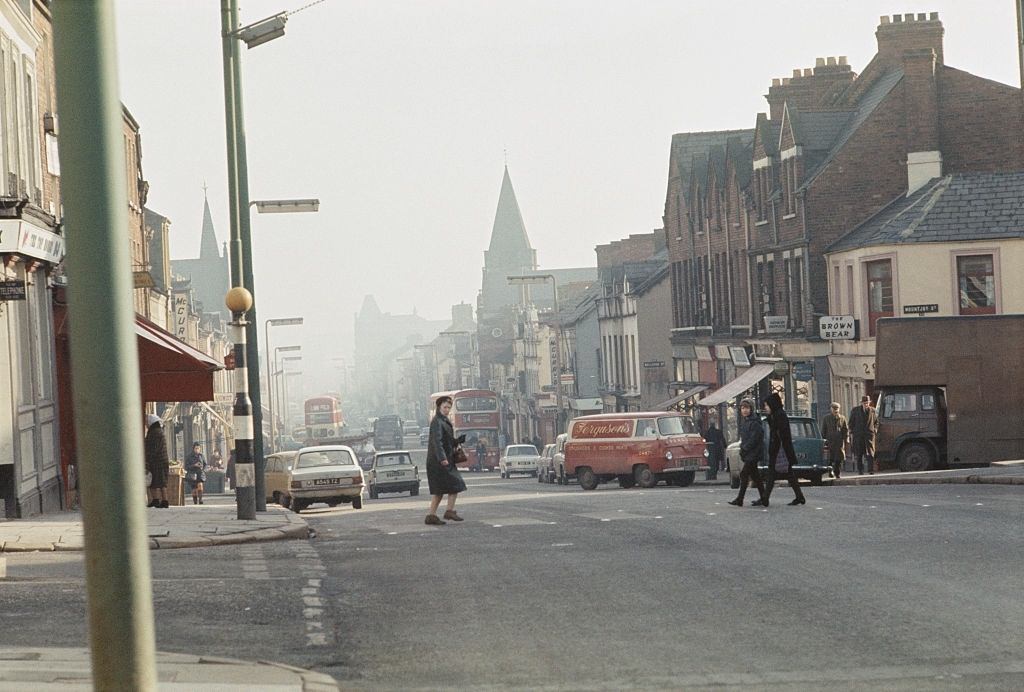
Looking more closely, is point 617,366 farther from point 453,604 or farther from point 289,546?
point 453,604

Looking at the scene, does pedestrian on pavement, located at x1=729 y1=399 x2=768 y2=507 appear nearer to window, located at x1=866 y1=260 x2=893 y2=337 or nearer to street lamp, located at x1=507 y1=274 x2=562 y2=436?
window, located at x1=866 y1=260 x2=893 y2=337

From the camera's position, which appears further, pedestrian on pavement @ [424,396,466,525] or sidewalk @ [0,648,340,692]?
pedestrian on pavement @ [424,396,466,525]

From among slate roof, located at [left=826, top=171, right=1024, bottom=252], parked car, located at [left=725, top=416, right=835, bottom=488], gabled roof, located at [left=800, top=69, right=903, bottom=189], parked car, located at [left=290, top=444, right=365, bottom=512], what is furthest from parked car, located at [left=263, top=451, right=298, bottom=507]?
gabled roof, located at [left=800, top=69, right=903, bottom=189]

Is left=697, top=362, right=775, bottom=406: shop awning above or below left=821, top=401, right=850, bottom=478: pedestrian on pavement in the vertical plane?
above

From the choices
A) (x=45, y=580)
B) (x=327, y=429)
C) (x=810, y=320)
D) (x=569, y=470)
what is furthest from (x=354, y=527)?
(x=327, y=429)

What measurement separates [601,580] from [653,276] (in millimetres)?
59184

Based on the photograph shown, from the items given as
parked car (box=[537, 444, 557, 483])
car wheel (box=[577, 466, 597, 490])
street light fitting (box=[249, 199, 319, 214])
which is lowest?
parked car (box=[537, 444, 557, 483])

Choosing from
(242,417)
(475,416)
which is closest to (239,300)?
(242,417)

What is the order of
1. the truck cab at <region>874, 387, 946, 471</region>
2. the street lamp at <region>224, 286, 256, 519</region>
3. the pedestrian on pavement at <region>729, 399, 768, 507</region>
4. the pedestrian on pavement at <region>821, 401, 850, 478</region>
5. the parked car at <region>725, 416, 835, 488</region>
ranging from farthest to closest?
the pedestrian on pavement at <region>821, 401, 850, 478</region>
the truck cab at <region>874, 387, 946, 471</region>
the parked car at <region>725, 416, 835, 488</region>
the pedestrian on pavement at <region>729, 399, 768, 507</region>
the street lamp at <region>224, 286, 256, 519</region>

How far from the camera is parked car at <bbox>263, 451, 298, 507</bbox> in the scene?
1356 inches

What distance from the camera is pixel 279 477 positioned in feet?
118

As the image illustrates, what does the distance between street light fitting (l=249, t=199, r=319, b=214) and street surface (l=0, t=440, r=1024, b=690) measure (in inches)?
352

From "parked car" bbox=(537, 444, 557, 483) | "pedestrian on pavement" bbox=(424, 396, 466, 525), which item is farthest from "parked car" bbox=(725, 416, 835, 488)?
"parked car" bbox=(537, 444, 557, 483)

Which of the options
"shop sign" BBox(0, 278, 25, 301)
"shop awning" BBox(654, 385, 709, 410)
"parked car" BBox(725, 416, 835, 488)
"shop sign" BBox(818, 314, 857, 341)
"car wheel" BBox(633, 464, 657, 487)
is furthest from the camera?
"shop awning" BBox(654, 385, 709, 410)
